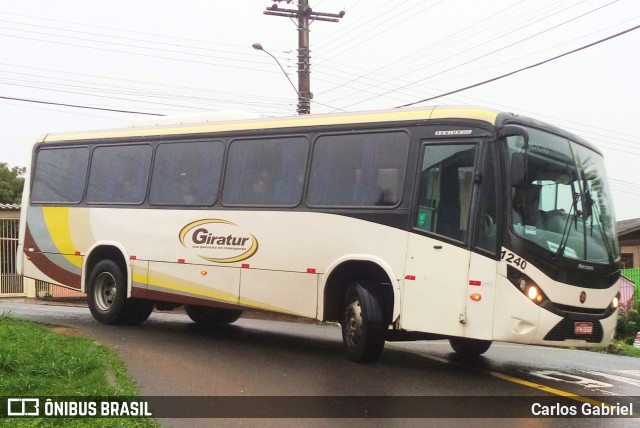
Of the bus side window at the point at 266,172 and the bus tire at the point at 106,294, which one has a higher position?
the bus side window at the point at 266,172

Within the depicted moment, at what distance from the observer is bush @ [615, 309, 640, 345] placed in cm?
1853

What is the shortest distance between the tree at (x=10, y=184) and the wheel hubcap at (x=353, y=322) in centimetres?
4209

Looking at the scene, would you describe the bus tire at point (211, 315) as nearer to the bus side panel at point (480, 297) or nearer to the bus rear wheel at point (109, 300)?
the bus rear wheel at point (109, 300)

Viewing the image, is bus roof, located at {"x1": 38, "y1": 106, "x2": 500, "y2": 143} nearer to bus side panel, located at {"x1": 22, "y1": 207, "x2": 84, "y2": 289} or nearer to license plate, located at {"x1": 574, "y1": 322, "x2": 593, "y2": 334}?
bus side panel, located at {"x1": 22, "y1": 207, "x2": 84, "y2": 289}

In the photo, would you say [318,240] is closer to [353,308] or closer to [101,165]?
[353,308]

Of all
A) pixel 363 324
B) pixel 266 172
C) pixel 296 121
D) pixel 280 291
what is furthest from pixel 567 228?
pixel 266 172

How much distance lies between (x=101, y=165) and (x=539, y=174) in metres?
7.87

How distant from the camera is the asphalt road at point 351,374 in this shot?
756 centimetres

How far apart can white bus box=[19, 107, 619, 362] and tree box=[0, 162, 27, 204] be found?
1460 inches

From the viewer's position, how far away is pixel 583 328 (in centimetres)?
888

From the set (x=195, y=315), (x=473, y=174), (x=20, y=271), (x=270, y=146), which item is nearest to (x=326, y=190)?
(x=270, y=146)

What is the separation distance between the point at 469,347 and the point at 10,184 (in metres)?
43.9

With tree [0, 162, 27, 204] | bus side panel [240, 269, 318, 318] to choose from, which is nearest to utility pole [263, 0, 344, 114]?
bus side panel [240, 269, 318, 318]

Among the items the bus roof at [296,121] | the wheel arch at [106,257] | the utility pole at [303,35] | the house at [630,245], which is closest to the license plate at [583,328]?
the bus roof at [296,121]
